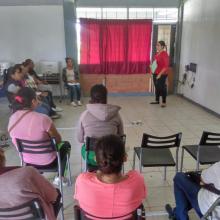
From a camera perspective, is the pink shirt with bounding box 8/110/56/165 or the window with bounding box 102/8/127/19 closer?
the pink shirt with bounding box 8/110/56/165

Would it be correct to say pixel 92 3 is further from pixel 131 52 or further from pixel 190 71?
pixel 190 71

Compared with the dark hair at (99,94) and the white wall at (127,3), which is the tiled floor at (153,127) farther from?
the white wall at (127,3)

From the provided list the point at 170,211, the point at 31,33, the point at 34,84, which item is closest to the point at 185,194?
the point at 170,211

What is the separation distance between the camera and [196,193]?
1.73 metres

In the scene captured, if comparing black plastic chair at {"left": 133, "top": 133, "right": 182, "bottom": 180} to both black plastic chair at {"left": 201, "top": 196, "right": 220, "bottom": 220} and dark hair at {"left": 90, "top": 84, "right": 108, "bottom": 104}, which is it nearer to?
dark hair at {"left": 90, "top": 84, "right": 108, "bottom": 104}

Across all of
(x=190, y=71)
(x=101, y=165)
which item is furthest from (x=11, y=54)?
(x=101, y=165)

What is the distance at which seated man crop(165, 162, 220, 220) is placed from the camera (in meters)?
1.52

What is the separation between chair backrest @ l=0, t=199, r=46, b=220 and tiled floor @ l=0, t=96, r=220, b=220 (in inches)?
35.1

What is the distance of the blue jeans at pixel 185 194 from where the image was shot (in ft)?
5.74

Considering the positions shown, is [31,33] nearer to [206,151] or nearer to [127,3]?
[127,3]

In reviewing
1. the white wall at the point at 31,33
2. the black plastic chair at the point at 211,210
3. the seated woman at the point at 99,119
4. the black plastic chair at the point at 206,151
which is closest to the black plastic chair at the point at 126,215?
the black plastic chair at the point at 211,210

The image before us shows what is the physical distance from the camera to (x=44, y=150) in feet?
6.87

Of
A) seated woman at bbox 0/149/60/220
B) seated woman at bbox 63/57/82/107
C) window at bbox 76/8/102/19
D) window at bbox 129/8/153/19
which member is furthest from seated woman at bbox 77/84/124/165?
window at bbox 129/8/153/19

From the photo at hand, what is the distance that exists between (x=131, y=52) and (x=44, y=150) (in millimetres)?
5052
